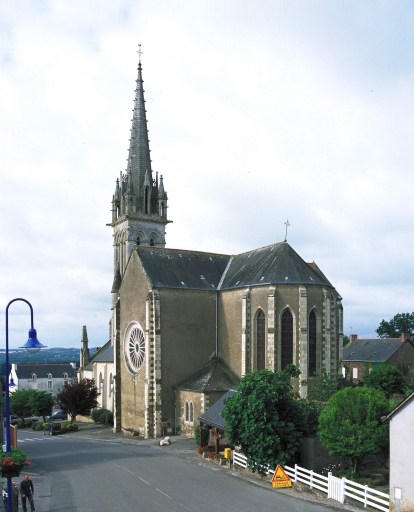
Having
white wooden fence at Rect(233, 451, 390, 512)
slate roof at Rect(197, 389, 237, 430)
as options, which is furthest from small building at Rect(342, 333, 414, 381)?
white wooden fence at Rect(233, 451, 390, 512)

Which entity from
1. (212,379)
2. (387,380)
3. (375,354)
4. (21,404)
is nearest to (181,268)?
(212,379)

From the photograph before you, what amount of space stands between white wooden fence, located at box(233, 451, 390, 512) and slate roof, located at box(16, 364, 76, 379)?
7820 centimetres

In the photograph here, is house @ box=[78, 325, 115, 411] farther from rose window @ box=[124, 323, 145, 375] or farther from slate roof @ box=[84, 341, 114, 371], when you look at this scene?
rose window @ box=[124, 323, 145, 375]

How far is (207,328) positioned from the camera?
3947 cm

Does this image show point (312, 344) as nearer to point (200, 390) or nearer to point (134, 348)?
point (200, 390)

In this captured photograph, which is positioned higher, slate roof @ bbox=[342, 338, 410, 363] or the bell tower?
the bell tower

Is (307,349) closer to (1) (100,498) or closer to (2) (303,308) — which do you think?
(2) (303,308)

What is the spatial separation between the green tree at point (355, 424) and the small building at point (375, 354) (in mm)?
30613

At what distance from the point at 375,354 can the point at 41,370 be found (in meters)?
60.2

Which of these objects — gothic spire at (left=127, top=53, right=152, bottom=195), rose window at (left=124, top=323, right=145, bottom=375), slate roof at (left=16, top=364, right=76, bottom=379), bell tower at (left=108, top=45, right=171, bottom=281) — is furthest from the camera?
slate roof at (left=16, top=364, right=76, bottom=379)

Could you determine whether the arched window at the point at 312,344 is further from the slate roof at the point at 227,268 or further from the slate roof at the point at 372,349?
the slate roof at the point at 372,349

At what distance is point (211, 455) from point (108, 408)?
28.7 metres

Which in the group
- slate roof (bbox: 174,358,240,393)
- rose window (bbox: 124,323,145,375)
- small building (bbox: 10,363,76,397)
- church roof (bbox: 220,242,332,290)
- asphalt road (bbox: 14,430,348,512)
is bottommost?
small building (bbox: 10,363,76,397)

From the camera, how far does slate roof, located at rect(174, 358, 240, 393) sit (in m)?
35.3
